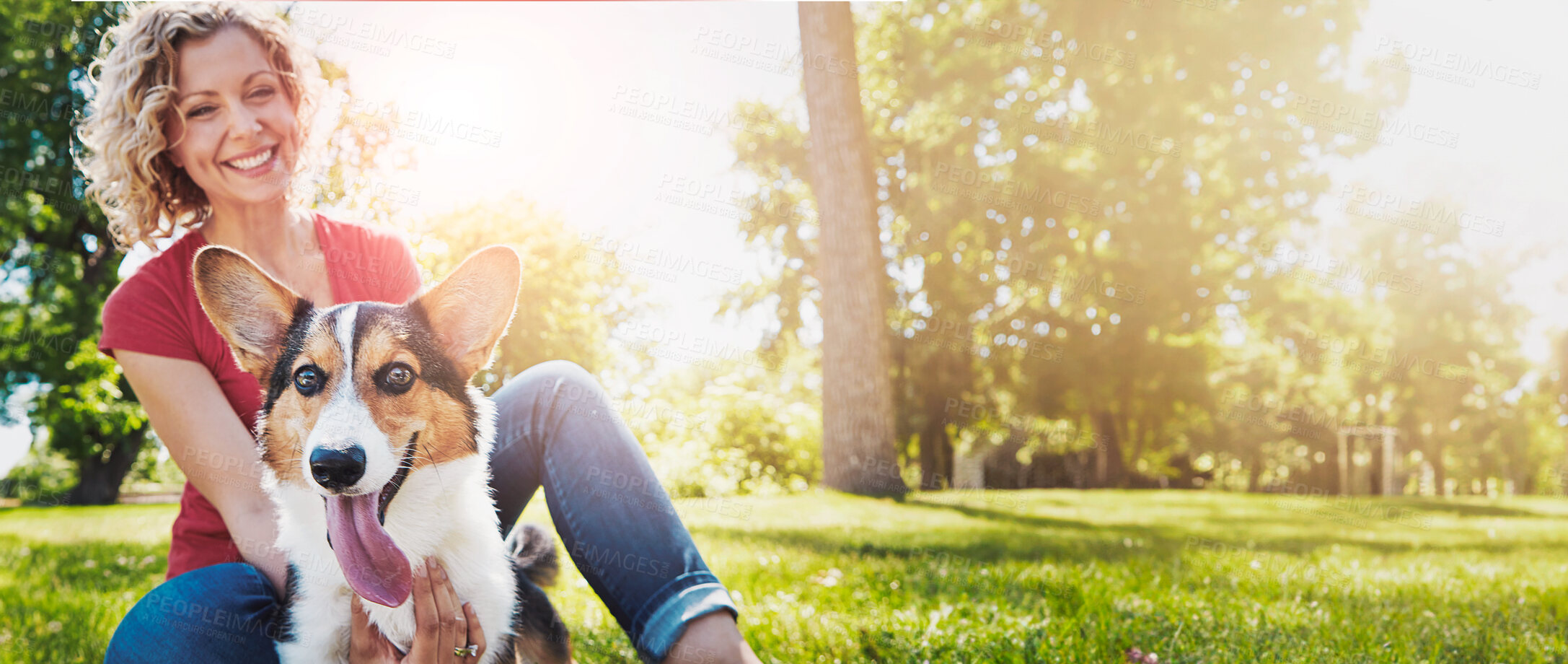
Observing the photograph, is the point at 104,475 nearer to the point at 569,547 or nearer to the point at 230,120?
the point at 230,120

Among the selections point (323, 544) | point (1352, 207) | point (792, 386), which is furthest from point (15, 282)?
point (1352, 207)

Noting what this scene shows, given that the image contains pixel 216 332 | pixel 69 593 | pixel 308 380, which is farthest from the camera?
pixel 69 593

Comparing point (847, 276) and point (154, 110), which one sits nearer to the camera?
point (154, 110)

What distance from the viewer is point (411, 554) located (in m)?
1.88

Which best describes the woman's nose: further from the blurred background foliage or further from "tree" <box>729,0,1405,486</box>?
"tree" <box>729,0,1405,486</box>

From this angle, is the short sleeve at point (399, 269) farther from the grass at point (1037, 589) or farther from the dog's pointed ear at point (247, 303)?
the grass at point (1037, 589)

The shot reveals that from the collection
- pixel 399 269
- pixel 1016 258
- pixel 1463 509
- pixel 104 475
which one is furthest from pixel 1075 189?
pixel 104 475

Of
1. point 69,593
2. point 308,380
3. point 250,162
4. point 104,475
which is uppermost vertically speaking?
point 250,162

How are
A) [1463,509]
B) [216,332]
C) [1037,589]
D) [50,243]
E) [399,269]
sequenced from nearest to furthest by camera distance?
[216,332]
[399,269]
[1037,589]
[1463,509]
[50,243]

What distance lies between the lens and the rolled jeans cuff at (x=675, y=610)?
2.24 metres

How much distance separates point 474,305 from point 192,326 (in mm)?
1099

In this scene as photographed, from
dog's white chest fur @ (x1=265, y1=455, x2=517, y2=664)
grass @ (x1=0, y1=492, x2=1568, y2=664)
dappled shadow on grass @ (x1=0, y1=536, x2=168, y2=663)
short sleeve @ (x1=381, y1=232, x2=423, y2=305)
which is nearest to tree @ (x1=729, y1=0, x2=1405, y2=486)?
grass @ (x1=0, y1=492, x2=1568, y2=664)

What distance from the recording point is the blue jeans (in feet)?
6.81

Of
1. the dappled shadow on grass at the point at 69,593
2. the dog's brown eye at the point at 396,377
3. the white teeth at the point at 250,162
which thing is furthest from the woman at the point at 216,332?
the dappled shadow on grass at the point at 69,593
